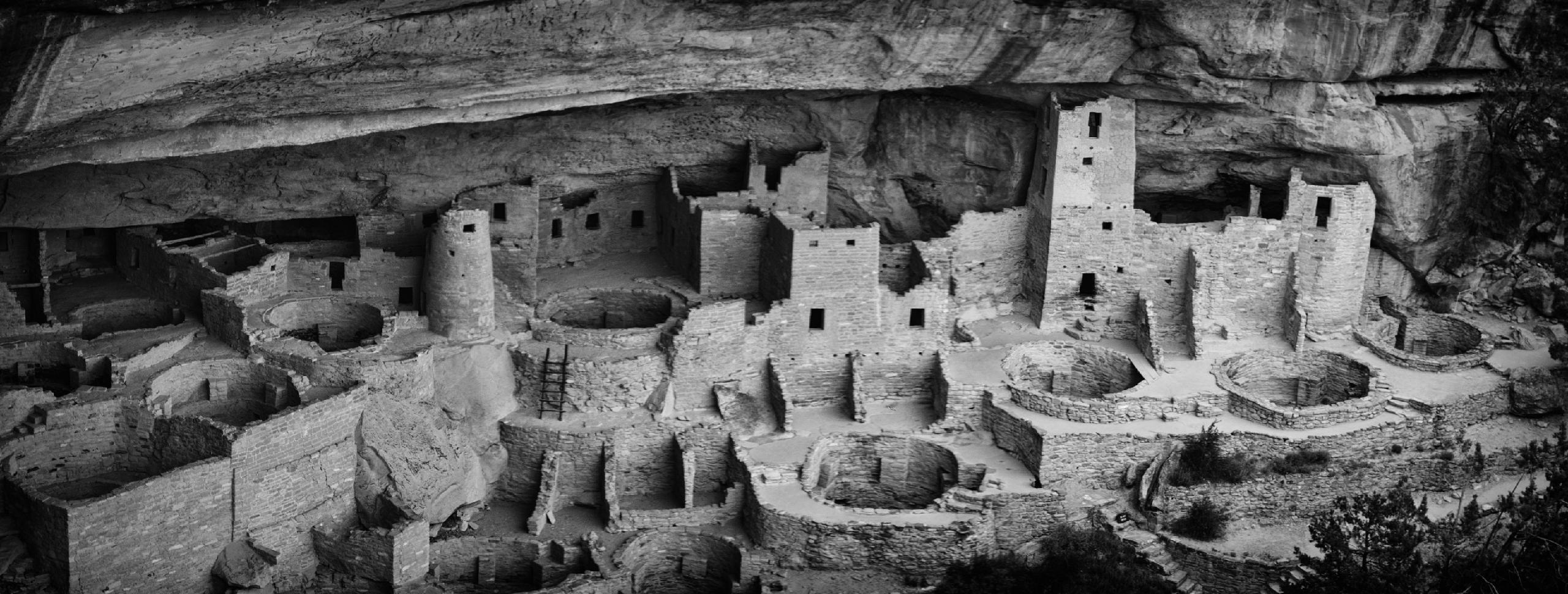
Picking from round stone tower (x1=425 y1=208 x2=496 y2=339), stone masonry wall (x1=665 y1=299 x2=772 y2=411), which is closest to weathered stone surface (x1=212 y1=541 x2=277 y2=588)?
round stone tower (x1=425 y1=208 x2=496 y2=339)

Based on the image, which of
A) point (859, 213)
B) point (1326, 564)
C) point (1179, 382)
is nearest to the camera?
point (1326, 564)

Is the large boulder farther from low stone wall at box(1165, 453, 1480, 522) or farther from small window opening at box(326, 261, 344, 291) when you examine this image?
small window opening at box(326, 261, 344, 291)

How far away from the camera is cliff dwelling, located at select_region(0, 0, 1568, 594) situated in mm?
23125

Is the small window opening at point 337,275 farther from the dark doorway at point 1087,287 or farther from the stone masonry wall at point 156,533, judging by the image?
the dark doorway at point 1087,287

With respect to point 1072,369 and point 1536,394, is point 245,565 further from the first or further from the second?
point 1536,394

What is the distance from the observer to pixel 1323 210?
1127 inches

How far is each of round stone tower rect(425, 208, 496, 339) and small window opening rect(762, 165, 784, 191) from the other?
4394mm

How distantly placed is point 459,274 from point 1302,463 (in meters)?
11.1

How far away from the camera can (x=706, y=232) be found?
28.0 m

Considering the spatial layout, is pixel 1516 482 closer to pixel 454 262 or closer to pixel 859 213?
pixel 859 213

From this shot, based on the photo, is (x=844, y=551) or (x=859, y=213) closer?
(x=844, y=551)

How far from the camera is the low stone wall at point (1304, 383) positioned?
26.7 m

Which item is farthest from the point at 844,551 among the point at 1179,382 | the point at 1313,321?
the point at 1313,321

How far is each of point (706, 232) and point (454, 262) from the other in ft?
11.8
